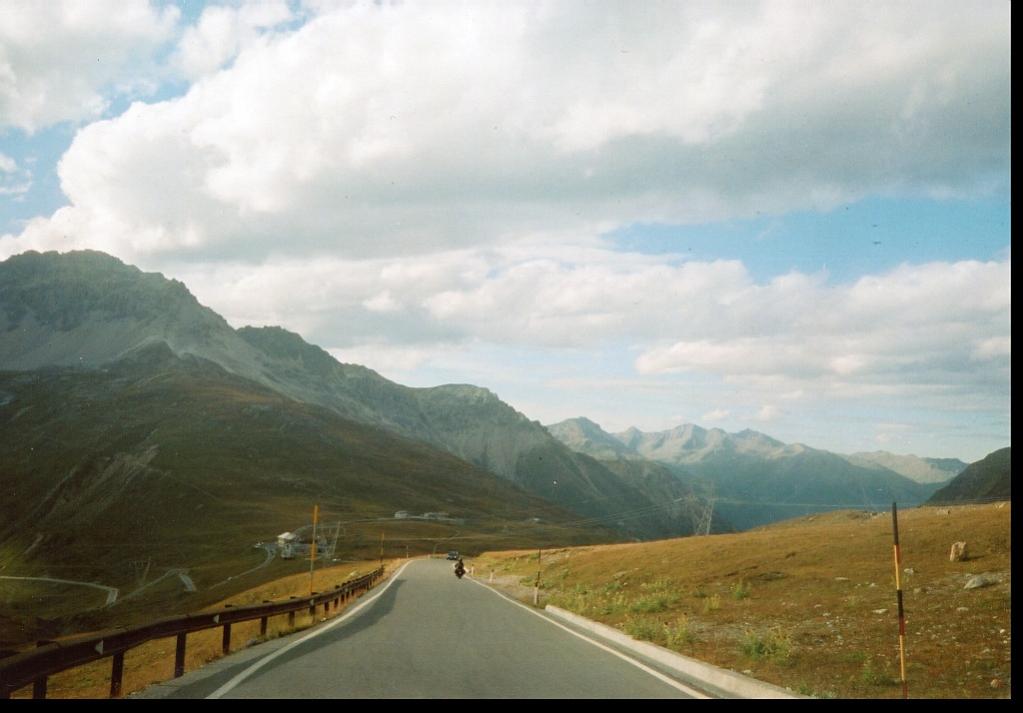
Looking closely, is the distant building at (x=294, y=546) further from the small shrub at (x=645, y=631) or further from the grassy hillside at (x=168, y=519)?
the small shrub at (x=645, y=631)

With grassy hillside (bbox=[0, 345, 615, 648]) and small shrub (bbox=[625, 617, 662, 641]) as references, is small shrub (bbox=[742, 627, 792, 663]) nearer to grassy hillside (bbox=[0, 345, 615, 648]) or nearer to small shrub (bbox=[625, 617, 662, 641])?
small shrub (bbox=[625, 617, 662, 641])

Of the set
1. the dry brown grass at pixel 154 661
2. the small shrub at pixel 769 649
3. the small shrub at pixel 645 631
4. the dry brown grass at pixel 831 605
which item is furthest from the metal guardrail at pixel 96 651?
the small shrub at pixel 769 649

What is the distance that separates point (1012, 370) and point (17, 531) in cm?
15246

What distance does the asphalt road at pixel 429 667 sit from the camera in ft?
34.5

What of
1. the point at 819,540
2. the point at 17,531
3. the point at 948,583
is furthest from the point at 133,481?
the point at 948,583

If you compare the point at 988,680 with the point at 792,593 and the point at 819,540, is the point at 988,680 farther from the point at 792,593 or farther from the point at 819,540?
the point at 819,540

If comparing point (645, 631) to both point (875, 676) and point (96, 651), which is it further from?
point (96, 651)

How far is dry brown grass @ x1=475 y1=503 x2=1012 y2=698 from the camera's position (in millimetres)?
12781

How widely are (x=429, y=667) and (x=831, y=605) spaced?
42.1 feet

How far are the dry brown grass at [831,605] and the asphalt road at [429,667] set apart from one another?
2157mm

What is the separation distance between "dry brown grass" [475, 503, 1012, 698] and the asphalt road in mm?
2157

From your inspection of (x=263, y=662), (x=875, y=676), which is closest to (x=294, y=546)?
(x=263, y=662)

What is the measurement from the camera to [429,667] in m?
12.9

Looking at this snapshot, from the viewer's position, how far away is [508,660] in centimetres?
1398
